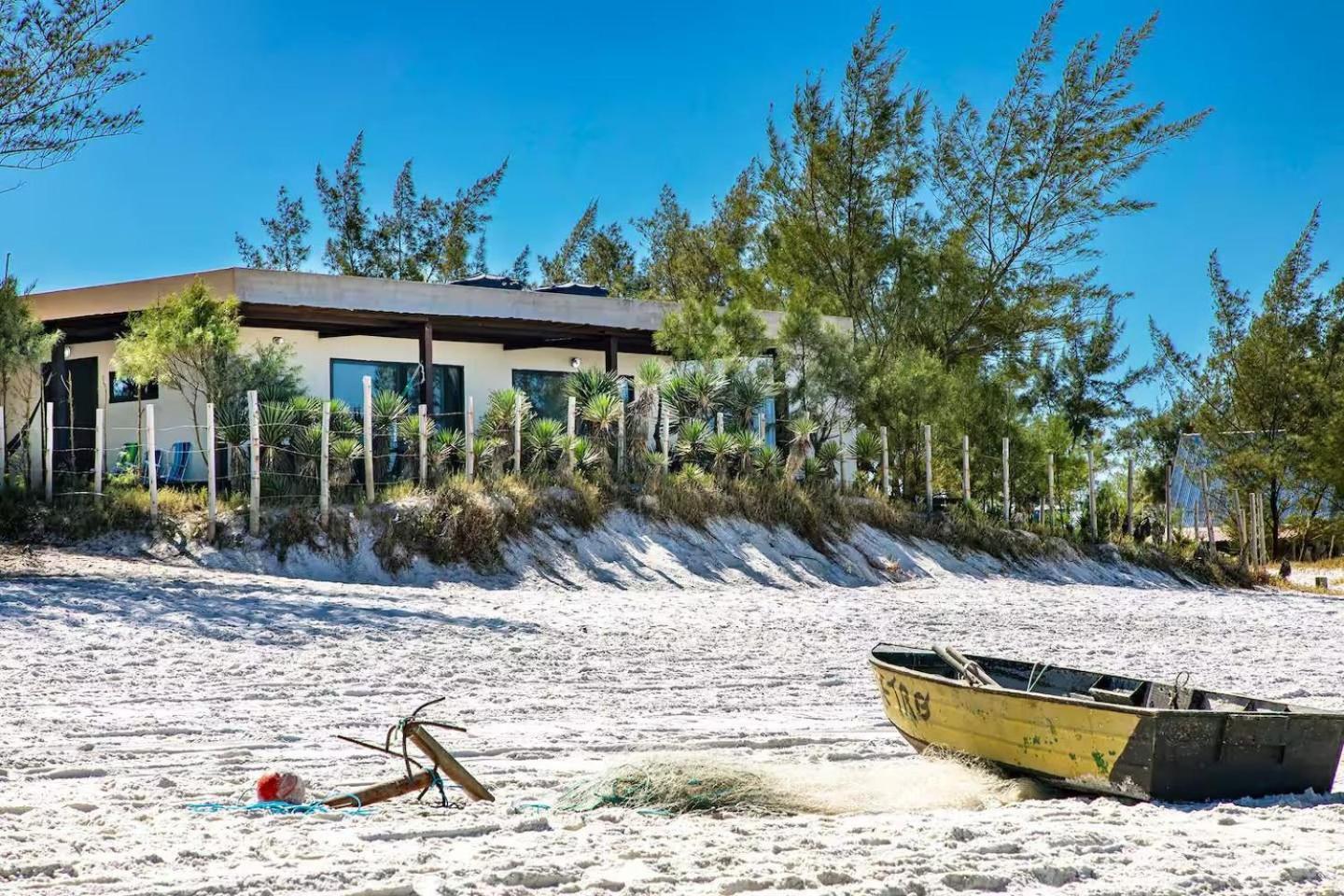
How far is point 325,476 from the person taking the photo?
18.0m

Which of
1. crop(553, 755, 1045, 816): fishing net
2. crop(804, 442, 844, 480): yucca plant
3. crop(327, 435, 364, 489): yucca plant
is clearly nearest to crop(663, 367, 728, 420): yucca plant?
crop(804, 442, 844, 480): yucca plant

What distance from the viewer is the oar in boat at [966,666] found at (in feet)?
27.4

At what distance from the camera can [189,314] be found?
63.7 feet

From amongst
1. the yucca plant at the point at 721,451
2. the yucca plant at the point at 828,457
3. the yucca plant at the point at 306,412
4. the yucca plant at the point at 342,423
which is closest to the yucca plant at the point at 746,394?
the yucca plant at the point at 721,451

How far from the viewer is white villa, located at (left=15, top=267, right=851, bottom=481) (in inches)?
826

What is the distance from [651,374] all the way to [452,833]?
1589 centimetres

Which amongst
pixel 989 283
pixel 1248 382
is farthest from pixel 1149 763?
pixel 1248 382

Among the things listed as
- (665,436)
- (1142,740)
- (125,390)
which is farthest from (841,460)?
(1142,740)

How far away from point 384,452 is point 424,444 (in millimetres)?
1010

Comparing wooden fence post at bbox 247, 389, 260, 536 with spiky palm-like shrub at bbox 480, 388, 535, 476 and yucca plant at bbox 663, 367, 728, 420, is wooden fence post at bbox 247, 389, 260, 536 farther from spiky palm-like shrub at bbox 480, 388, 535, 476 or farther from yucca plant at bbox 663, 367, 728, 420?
yucca plant at bbox 663, 367, 728, 420

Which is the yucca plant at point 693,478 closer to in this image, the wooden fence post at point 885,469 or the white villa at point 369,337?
the white villa at point 369,337

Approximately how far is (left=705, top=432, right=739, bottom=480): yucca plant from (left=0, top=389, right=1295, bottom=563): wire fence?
0.08ft

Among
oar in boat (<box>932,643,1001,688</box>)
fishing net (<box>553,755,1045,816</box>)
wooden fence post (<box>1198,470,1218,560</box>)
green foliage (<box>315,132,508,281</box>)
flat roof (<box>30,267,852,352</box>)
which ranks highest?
green foliage (<box>315,132,508,281</box>)

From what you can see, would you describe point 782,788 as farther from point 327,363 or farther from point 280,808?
point 327,363
